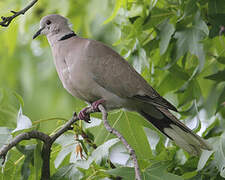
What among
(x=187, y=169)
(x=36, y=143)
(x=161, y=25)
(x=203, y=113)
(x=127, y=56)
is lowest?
(x=203, y=113)

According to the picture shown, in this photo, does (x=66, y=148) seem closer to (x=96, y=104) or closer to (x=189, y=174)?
(x=96, y=104)

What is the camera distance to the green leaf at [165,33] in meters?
2.37

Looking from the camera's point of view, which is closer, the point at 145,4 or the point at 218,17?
the point at 218,17

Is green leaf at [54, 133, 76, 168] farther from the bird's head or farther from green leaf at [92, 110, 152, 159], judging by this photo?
the bird's head

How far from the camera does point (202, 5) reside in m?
2.38

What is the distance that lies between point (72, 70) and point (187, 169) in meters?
0.78

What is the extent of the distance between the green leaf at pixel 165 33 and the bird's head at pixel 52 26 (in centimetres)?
66

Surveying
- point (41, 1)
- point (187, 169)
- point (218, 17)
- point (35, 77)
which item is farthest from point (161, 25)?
point (35, 77)

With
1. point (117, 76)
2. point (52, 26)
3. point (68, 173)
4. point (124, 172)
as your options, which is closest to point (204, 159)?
point (124, 172)

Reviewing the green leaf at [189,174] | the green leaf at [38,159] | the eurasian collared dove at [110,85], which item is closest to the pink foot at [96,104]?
the eurasian collared dove at [110,85]

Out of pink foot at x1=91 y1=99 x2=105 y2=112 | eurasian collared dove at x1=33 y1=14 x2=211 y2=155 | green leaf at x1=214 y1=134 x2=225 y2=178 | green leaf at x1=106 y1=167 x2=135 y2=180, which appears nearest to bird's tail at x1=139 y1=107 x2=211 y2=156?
eurasian collared dove at x1=33 y1=14 x2=211 y2=155

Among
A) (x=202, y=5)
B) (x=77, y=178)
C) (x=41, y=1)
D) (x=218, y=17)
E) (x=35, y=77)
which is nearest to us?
(x=77, y=178)

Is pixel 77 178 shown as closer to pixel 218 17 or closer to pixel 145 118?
pixel 145 118

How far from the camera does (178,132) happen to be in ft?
7.61
